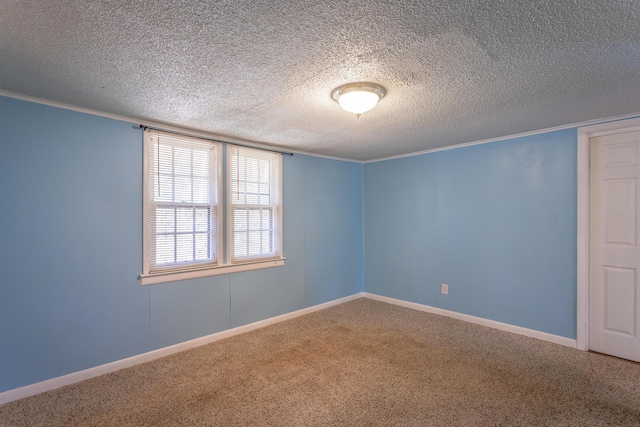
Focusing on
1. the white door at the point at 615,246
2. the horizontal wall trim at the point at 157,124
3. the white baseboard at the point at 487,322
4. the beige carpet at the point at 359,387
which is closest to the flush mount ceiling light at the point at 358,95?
the horizontal wall trim at the point at 157,124

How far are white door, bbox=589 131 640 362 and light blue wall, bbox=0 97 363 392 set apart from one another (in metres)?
3.83

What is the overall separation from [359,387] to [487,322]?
7.23 feet

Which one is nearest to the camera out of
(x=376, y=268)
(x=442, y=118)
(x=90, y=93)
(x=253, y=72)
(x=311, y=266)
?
(x=253, y=72)

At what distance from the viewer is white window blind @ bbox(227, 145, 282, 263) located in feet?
11.9

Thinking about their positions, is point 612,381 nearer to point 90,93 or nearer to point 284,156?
point 284,156

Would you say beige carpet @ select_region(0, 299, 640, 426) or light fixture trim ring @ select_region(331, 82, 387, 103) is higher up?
light fixture trim ring @ select_region(331, 82, 387, 103)

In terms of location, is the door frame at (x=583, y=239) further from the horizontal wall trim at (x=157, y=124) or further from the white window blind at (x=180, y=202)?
the white window blind at (x=180, y=202)

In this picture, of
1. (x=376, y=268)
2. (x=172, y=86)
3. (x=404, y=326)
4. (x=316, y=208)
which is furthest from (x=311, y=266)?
(x=172, y=86)

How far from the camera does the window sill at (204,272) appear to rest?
2.96m

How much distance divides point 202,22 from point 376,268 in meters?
4.25

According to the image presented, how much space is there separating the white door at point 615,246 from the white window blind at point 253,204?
3461 millimetres

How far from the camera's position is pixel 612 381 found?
2.49 metres

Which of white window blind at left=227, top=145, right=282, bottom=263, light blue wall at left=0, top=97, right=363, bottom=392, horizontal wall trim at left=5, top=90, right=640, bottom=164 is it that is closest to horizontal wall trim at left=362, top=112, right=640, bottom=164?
horizontal wall trim at left=5, top=90, right=640, bottom=164

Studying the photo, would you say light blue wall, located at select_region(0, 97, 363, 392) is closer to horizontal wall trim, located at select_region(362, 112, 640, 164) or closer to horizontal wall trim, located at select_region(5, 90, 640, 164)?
horizontal wall trim, located at select_region(5, 90, 640, 164)
